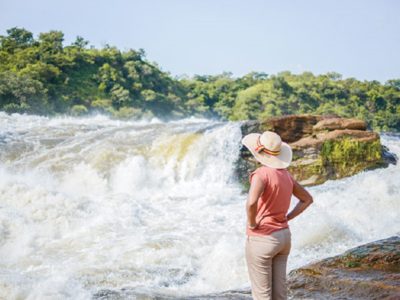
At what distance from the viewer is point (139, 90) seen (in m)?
38.2

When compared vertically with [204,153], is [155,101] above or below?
below

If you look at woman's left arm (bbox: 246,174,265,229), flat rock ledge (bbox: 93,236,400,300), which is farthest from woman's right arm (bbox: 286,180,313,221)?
flat rock ledge (bbox: 93,236,400,300)

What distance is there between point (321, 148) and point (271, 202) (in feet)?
32.9

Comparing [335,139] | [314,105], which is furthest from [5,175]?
[314,105]

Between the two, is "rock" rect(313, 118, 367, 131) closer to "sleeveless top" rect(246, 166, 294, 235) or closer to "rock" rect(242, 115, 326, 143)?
"rock" rect(242, 115, 326, 143)

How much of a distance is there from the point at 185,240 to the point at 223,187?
14.8 feet

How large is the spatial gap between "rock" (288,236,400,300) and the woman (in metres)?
1.53

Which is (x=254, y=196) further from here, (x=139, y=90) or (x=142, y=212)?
(x=139, y=90)

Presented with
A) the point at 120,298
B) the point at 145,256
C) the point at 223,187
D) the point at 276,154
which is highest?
→ the point at 276,154

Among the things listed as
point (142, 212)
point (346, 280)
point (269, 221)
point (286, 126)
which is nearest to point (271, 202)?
point (269, 221)

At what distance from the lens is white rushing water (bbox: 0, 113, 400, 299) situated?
616 cm

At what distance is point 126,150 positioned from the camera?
41.5ft

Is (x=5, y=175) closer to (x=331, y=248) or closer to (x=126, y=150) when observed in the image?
(x=126, y=150)

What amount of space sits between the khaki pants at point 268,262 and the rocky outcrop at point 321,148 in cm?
935
